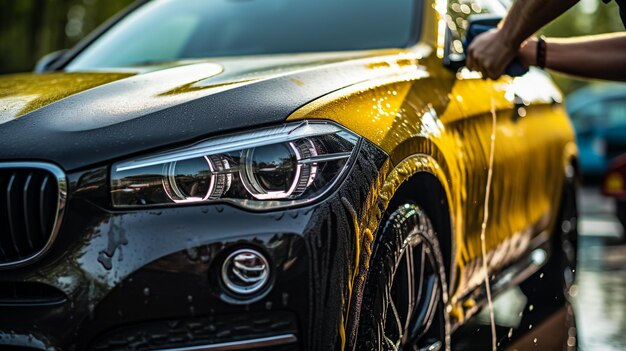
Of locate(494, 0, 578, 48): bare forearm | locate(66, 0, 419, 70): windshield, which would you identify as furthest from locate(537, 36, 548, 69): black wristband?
locate(66, 0, 419, 70): windshield

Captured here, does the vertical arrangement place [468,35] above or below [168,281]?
above

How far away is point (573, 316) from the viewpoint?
5.07 m

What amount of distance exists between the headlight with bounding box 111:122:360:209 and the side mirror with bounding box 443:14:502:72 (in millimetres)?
1416

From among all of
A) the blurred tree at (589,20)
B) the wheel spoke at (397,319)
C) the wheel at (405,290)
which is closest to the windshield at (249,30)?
the wheel at (405,290)

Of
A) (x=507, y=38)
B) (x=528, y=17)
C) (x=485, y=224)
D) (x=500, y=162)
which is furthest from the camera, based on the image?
(x=500, y=162)

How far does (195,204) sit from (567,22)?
43.6 meters

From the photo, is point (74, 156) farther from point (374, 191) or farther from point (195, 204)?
point (374, 191)

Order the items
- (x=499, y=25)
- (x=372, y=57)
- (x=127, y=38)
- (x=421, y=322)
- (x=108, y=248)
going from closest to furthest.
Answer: (x=108, y=248)
(x=421, y=322)
(x=372, y=57)
(x=499, y=25)
(x=127, y=38)

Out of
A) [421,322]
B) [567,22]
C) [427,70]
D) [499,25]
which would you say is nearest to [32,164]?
[421,322]

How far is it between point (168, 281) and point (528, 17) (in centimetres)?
183

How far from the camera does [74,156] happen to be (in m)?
2.49

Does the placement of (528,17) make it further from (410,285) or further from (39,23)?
(39,23)

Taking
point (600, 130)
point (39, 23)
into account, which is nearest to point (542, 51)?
point (600, 130)

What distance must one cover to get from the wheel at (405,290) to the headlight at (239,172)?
12.8 inches
